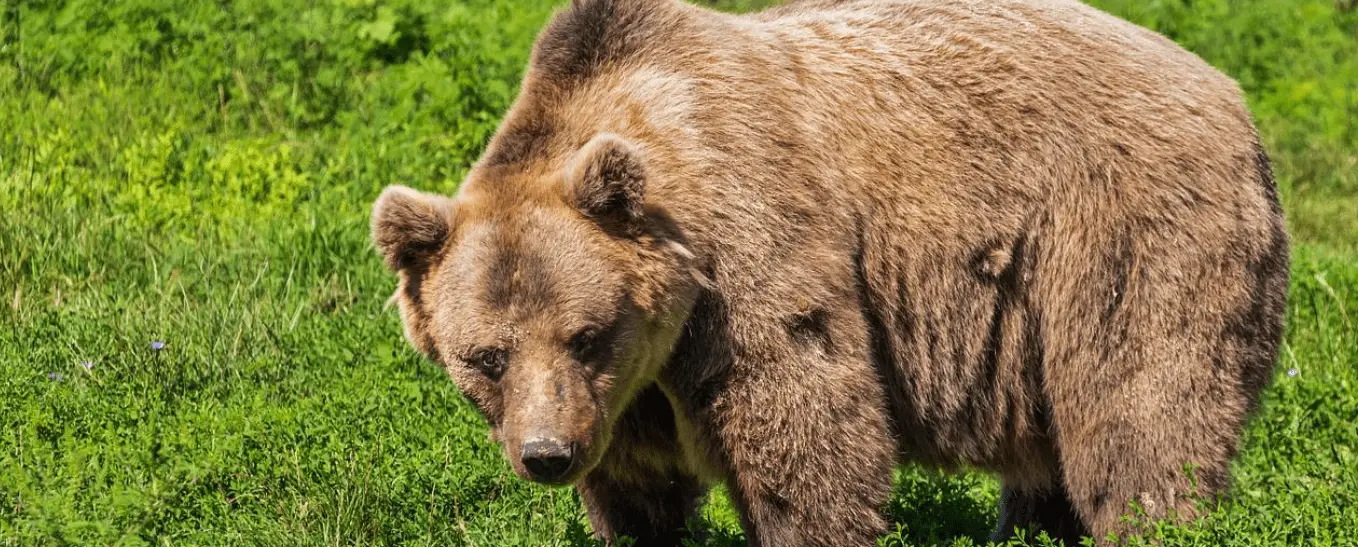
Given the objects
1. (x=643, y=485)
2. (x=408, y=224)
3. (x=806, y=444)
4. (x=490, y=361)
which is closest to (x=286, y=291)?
(x=643, y=485)

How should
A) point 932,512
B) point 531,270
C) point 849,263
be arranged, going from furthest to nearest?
point 932,512 < point 849,263 < point 531,270

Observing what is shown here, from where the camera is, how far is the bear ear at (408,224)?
456cm

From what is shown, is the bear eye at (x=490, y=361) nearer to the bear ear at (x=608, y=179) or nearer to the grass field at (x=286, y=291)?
the bear ear at (x=608, y=179)

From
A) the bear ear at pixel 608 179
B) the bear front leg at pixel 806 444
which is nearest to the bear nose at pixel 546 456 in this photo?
the bear front leg at pixel 806 444

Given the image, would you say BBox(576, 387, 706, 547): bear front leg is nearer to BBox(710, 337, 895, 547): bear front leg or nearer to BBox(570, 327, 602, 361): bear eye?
BBox(710, 337, 895, 547): bear front leg

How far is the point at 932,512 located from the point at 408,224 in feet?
8.45

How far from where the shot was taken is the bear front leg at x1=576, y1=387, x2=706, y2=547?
16.3 ft

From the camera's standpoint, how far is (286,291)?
7.29 metres

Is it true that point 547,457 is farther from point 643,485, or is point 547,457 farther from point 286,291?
point 286,291

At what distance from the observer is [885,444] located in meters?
4.89

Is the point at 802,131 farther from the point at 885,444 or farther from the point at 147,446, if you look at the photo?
the point at 147,446

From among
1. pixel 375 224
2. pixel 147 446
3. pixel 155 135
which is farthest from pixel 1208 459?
pixel 155 135

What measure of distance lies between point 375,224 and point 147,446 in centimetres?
161

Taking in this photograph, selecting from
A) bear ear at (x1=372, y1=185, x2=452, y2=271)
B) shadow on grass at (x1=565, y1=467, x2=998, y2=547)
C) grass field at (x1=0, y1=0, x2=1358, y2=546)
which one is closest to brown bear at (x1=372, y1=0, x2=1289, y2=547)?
bear ear at (x1=372, y1=185, x2=452, y2=271)
